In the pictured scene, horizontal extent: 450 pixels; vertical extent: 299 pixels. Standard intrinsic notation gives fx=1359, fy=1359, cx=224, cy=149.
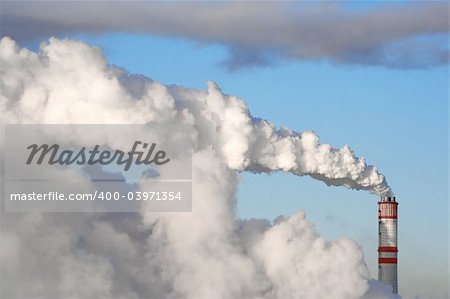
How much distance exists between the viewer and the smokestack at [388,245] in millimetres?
140750

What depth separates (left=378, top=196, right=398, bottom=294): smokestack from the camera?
5541 inches

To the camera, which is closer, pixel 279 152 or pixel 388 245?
pixel 279 152

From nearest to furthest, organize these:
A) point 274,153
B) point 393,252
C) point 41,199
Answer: point 41,199, point 274,153, point 393,252

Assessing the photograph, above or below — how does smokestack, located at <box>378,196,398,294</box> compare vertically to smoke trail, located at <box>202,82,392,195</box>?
below

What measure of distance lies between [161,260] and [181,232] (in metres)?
3.16

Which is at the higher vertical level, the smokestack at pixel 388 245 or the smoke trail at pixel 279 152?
the smoke trail at pixel 279 152

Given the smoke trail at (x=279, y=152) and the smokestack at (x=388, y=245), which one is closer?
the smoke trail at (x=279, y=152)

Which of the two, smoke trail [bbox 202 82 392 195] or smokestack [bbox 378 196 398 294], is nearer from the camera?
smoke trail [bbox 202 82 392 195]

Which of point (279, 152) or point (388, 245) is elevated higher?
point (279, 152)

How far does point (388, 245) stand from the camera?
141 meters

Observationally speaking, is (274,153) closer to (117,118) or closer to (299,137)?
(299,137)

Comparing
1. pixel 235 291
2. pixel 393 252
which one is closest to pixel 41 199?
pixel 235 291

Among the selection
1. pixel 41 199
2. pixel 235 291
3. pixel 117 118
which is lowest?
pixel 235 291

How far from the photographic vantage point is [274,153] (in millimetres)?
127000
